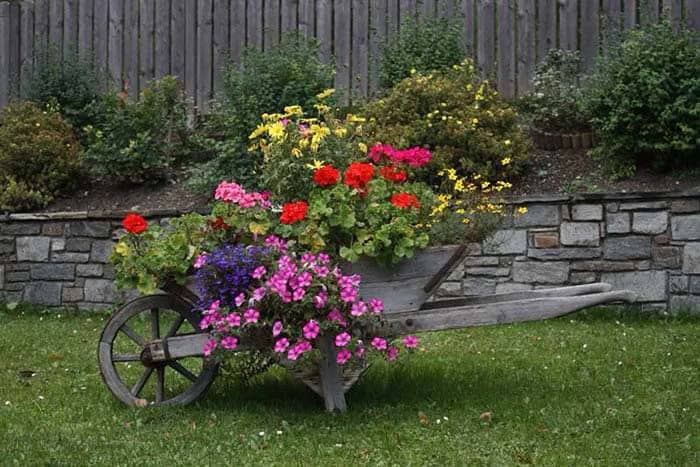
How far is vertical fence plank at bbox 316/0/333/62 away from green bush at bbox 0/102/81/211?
2.53 metres

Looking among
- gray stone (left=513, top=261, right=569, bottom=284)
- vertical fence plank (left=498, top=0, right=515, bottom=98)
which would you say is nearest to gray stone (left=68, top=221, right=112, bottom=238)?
gray stone (left=513, top=261, right=569, bottom=284)

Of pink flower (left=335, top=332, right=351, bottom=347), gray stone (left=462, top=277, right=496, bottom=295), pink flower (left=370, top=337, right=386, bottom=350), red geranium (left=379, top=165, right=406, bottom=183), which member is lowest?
gray stone (left=462, top=277, right=496, bottom=295)

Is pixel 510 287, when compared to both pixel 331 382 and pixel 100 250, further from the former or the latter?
pixel 100 250

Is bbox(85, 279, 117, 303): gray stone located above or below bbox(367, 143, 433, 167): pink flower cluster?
below

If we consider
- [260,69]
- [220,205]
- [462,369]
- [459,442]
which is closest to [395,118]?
[260,69]

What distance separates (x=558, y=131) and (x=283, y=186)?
14.1ft

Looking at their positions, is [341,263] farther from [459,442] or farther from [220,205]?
[459,442]

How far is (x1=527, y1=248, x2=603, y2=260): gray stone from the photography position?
7273mm

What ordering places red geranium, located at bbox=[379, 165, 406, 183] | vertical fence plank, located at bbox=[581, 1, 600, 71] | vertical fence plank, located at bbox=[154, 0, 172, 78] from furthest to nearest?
vertical fence plank, located at bbox=[154, 0, 172, 78] → vertical fence plank, located at bbox=[581, 1, 600, 71] → red geranium, located at bbox=[379, 165, 406, 183]

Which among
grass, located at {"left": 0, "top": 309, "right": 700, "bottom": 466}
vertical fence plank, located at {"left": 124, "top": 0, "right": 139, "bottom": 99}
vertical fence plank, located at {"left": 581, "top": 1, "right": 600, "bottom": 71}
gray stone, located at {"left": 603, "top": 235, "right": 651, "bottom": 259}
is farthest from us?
vertical fence plank, located at {"left": 124, "top": 0, "right": 139, "bottom": 99}

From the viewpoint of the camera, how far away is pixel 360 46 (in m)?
9.76

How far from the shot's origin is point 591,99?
7766 millimetres

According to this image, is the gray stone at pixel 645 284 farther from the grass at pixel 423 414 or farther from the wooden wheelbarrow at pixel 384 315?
the wooden wheelbarrow at pixel 384 315

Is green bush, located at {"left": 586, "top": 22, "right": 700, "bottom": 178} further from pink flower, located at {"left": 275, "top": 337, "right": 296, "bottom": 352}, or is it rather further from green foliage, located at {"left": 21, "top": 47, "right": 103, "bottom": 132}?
green foliage, located at {"left": 21, "top": 47, "right": 103, "bottom": 132}
